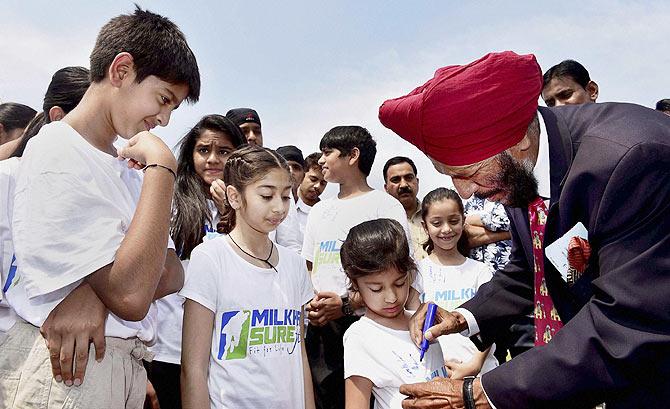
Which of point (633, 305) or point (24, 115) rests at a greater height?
point (24, 115)

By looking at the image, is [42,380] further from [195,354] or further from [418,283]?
[418,283]

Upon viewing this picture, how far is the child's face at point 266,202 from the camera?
316 centimetres

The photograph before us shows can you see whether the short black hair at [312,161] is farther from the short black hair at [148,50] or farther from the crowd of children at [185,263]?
the short black hair at [148,50]

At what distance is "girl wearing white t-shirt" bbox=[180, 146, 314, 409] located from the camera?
9.16 ft

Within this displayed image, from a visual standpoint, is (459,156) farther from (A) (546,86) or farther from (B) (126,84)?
(A) (546,86)

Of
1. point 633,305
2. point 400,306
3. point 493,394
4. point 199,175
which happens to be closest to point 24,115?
point 199,175

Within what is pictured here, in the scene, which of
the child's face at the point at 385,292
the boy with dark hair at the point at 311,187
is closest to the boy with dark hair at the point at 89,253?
the child's face at the point at 385,292

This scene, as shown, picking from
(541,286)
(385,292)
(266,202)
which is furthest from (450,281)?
(541,286)

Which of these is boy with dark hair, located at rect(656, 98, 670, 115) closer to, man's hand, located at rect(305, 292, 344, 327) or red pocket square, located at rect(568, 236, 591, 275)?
man's hand, located at rect(305, 292, 344, 327)

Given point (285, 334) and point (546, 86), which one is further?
point (546, 86)

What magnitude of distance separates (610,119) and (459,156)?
1.70 feet

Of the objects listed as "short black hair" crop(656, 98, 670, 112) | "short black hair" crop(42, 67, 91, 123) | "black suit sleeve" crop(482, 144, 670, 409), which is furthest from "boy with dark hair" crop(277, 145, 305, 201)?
"black suit sleeve" crop(482, 144, 670, 409)

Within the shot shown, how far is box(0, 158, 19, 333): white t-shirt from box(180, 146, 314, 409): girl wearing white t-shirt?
0.87 m

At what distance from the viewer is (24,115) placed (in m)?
4.61
